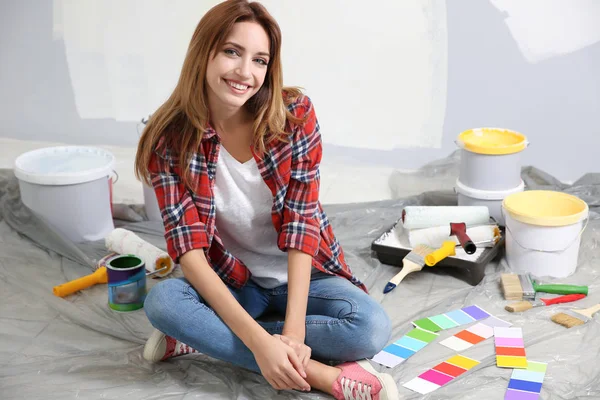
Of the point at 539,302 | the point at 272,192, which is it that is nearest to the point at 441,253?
the point at 539,302

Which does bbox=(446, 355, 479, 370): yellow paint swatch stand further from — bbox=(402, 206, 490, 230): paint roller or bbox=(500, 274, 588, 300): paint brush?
bbox=(402, 206, 490, 230): paint roller

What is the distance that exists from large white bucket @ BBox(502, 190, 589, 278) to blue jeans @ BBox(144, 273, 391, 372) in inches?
24.9

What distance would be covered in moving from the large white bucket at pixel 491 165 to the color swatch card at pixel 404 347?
643 millimetres

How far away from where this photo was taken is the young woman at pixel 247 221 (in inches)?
58.4

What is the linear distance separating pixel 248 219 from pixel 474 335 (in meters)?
0.60

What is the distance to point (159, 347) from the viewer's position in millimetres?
1647

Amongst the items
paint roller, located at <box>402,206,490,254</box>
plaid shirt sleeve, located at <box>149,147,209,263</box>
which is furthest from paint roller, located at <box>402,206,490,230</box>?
plaid shirt sleeve, located at <box>149,147,209,263</box>

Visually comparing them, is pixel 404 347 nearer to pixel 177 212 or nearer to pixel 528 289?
pixel 528 289

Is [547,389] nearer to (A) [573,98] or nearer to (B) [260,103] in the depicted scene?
(B) [260,103]

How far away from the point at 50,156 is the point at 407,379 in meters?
1.39

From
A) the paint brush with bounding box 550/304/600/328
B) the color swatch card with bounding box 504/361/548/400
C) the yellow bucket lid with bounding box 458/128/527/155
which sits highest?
the yellow bucket lid with bounding box 458/128/527/155

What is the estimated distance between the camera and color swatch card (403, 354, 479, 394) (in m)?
1.57

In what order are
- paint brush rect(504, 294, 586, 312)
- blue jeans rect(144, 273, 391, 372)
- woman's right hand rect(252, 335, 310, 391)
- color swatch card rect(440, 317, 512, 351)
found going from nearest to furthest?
woman's right hand rect(252, 335, 310, 391) → blue jeans rect(144, 273, 391, 372) → color swatch card rect(440, 317, 512, 351) → paint brush rect(504, 294, 586, 312)

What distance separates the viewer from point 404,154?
2873 mm
